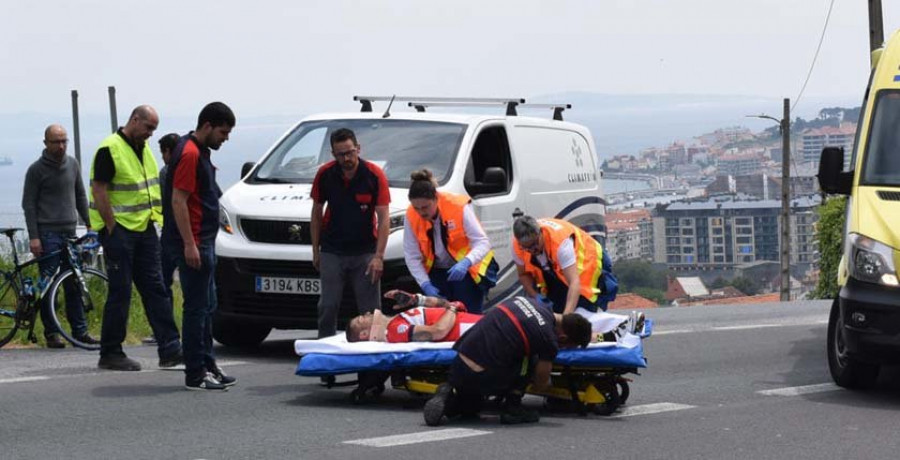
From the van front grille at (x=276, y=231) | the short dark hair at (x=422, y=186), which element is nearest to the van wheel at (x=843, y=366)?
the short dark hair at (x=422, y=186)

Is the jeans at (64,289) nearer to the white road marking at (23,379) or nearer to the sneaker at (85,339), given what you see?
the sneaker at (85,339)

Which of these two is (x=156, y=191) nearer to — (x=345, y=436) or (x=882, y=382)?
(x=345, y=436)

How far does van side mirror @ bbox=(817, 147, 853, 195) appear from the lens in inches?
465

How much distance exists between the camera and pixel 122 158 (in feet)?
39.8

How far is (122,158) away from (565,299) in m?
3.45

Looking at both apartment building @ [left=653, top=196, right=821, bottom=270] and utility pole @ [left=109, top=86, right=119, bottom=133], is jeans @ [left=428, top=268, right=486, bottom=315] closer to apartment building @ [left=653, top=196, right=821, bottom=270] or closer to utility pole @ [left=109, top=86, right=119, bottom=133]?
utility pole @ [left=109, top=86, right=119, bottom=133]

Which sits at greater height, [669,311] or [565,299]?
[565,299]

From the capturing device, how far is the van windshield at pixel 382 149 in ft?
45.4

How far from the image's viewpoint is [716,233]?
237 feet

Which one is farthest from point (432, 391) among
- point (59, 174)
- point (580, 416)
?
point (59, 174)

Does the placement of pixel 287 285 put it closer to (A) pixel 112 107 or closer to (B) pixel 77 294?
(B) pixel 77 294

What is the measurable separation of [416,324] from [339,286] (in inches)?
42.7

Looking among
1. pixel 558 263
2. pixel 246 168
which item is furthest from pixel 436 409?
pixel 246 168

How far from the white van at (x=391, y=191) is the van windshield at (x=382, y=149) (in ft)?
0.04
